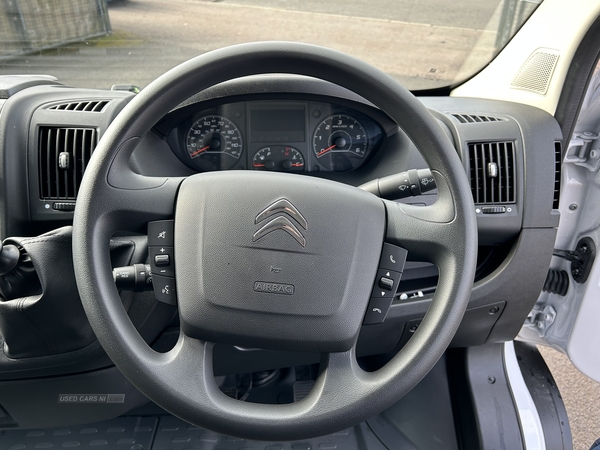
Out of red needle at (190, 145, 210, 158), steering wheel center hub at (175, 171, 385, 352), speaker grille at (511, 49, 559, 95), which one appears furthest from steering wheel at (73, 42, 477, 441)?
speaker grille at (511, 49, 559, 95)

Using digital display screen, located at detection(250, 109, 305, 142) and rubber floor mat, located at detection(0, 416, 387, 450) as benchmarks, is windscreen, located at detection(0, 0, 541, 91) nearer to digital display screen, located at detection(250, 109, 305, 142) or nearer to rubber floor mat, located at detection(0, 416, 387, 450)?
digital display screen, located at detection(250, 109, 305, 142)

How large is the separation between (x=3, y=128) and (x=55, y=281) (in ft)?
1.30

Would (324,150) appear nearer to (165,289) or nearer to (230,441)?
(165,289)

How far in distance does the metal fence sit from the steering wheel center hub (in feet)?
3.35

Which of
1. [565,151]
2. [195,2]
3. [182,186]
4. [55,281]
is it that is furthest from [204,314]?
[195,2]

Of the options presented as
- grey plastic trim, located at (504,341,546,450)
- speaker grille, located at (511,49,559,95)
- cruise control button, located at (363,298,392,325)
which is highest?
speaker grille, located at (511,49,559,95)

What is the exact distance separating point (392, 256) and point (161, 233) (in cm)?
40

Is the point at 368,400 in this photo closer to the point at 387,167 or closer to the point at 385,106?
the point at 385,106

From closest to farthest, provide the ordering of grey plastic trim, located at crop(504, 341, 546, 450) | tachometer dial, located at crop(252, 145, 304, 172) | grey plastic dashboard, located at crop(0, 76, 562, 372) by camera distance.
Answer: grey plastic dashboard, located at crop(0, 76, 562, 372)
tachometer dial, located at crop(252, 145, 304, 172)
grey plastic trim, located at crop(504, 341, 546, 450)

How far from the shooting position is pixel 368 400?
0.76m

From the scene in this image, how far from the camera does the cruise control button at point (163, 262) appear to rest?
2.84 ft

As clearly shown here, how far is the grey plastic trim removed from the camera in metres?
1.42

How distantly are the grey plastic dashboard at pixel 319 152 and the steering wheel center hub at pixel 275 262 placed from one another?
333 millimetres

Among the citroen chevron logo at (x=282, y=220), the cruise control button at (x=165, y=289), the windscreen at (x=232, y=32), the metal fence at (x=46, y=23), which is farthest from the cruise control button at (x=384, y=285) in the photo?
the metal fence at (x=46, y=23)
